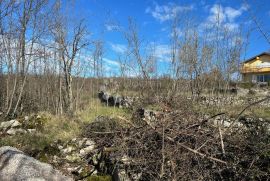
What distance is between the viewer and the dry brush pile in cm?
390

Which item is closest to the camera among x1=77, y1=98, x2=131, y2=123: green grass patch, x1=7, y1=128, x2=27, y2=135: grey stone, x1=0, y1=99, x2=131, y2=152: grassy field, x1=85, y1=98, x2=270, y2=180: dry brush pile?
x1=85, y1=98, x2=270, y2=180: dry brush pile

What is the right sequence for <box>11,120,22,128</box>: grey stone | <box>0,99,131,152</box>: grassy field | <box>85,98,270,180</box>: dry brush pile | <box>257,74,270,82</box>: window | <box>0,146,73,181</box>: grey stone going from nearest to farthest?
<box>85,98,270,180</box>: dry brush pile
<box>0,146,73,181</box>: grey stone
<box>0,99,131,152</box>: grassy field
<box>11,120,22,128</box>: grey stone
<box>257,74,270,82</box>: window

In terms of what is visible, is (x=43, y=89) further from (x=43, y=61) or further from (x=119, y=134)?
(x=119, y=134)

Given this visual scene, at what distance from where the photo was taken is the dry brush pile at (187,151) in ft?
12.8

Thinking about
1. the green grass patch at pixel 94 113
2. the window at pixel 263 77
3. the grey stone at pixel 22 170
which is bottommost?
the grey stone at pixel 22 170

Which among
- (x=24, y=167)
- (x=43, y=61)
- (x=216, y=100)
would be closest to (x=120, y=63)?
(x=43, y=61)

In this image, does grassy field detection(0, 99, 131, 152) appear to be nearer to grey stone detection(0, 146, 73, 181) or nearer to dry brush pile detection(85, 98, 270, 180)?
grey stone detection(0, 146, 73, 181)

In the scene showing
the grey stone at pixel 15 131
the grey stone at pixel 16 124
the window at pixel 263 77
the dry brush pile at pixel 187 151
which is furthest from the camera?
the window at pixel 263 77

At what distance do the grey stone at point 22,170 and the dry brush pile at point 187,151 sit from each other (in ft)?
3.38

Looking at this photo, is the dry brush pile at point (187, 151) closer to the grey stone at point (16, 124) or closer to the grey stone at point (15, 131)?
the grey stone at point (15, 131)

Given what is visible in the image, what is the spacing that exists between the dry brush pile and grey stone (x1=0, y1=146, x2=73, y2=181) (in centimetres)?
103

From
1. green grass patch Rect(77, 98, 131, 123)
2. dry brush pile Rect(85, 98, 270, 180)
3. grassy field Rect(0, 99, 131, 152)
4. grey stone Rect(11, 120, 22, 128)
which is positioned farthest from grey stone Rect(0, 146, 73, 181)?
green grass patch Rect(77, 98, 131, 123)

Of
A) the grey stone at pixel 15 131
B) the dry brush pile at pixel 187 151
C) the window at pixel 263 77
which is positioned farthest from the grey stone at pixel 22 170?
the window at pixel 263 77

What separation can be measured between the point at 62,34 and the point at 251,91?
13350 mm
